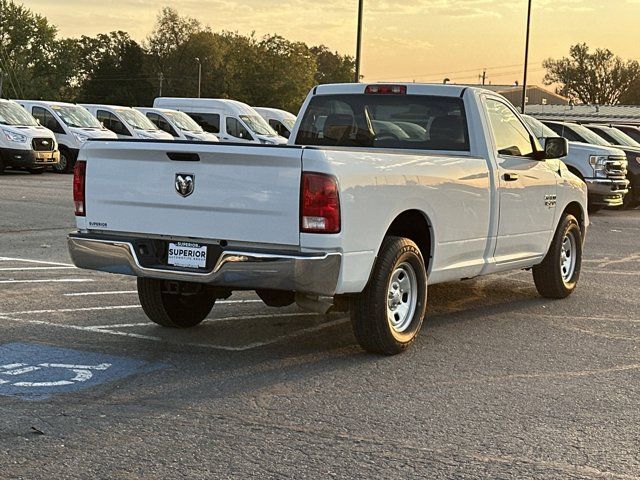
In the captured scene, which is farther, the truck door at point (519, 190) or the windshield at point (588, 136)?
the windshield at point (588, 136)

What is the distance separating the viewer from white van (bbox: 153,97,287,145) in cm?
3528

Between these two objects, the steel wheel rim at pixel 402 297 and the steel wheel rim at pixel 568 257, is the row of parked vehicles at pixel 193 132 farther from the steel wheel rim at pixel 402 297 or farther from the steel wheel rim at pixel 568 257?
the steel wheel rim at pixel 402 297

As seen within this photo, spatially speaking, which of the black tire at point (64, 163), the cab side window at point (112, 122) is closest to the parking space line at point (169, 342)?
the black tire at point (64, 163)

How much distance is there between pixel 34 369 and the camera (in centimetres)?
638

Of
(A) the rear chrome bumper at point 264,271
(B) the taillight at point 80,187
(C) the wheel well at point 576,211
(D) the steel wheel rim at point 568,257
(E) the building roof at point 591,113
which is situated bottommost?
(D) the steel wheel rim at point 568,257

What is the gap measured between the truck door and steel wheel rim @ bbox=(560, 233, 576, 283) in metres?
0.57

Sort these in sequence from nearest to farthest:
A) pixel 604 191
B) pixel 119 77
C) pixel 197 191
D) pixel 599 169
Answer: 1. pixel 197 191
2. pixel 604 191
3. pixel 599 169
4. pixel 119 77

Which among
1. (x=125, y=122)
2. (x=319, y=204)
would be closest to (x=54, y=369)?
(x=319, y=204)

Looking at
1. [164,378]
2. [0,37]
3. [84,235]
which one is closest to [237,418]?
[164,378]

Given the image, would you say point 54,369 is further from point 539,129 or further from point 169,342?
point 539,129

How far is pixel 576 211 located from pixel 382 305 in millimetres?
4099

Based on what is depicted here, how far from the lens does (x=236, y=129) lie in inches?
1404

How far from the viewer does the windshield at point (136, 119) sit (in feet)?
107

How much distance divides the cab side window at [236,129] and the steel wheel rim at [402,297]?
2826 cm
